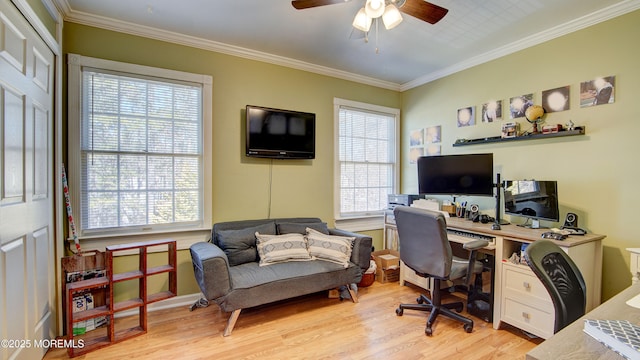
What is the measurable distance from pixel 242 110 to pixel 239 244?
1435 mm

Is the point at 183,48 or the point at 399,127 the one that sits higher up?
the point at 183,48

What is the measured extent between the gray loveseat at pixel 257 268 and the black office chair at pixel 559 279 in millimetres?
1789

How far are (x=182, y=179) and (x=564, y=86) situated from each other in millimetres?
3683

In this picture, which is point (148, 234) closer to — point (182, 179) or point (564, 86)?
point (182, 179)

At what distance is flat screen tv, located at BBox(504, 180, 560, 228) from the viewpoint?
242cm

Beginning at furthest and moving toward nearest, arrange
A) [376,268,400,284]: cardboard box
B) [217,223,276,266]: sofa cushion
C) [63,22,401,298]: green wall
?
[376,268,400,284]: cardboard box < [217,223,276,266]: sofa cushion < [63,22,401,298]: green wall

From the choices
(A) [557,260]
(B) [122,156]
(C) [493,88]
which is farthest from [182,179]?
(C) [493,88]

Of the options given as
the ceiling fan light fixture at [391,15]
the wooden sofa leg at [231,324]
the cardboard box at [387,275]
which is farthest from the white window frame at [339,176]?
the ceiling fan light fixture at [391,15]

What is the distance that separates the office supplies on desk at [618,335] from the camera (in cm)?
84

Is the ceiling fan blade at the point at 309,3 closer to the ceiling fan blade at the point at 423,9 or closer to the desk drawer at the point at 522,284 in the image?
the ceiling fan blade at the point at 423,9

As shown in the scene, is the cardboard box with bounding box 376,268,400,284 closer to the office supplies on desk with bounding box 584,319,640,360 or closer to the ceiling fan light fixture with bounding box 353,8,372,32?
the office supplies on desk with bounding box 584,319,640,360

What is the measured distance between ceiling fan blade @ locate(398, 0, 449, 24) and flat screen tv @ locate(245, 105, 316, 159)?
1790 millimetres

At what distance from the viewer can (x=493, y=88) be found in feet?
10.4

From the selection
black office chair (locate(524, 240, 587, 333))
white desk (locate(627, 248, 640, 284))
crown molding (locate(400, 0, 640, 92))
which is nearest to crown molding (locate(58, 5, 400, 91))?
Answer: crown molding (locate(400, 0, 640, 92))
